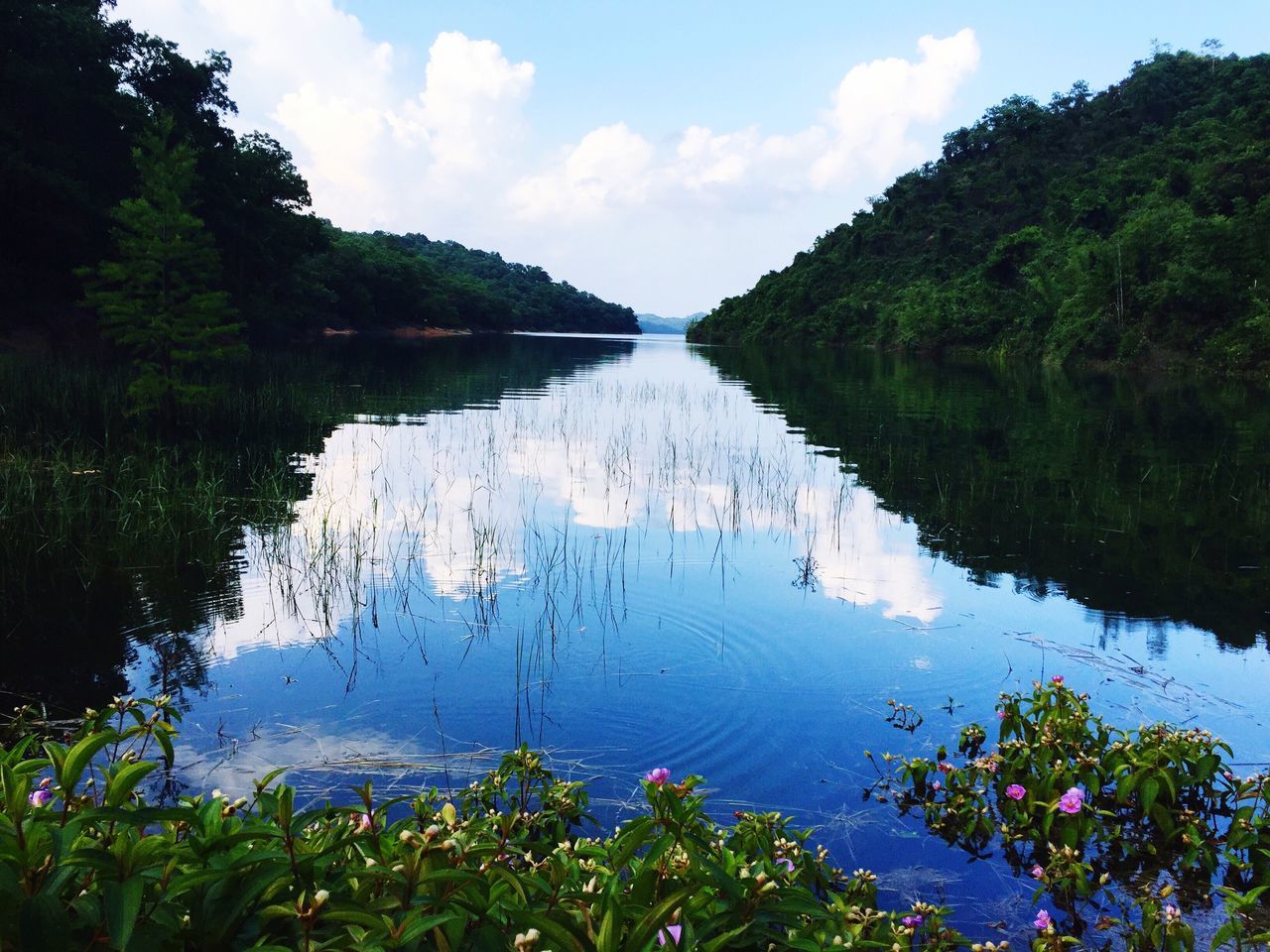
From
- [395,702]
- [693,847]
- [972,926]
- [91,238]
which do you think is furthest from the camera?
[91,238]

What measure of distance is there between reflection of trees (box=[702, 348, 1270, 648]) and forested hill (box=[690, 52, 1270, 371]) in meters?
15.9

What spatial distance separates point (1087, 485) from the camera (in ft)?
45.9

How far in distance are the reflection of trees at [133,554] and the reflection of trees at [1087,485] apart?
7.99 m

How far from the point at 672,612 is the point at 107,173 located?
37180 millimetres

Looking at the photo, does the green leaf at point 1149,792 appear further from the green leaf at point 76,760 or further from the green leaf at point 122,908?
the green leaf at point 76,760

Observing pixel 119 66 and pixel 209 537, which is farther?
pixel 119 66

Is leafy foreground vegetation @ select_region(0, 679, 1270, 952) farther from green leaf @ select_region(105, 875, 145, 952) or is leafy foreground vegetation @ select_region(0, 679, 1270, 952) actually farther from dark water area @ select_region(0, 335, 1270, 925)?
dark water area @ select_region(0, 335, 1270, 925)

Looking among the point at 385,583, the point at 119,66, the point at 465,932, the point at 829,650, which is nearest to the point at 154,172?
the point at 385,583

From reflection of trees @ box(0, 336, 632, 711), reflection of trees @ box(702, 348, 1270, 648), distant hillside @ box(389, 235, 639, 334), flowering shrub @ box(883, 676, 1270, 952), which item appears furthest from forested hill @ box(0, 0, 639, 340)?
distant hillside @ box(389, 235, 639, 334)

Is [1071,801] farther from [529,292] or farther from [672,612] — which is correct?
[529,292]

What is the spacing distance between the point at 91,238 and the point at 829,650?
3622cm

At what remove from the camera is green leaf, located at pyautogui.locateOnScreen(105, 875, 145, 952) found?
156 centimetres

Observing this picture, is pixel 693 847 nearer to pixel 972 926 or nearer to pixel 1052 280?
pixel 972 926

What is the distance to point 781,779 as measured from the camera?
16.6ft
